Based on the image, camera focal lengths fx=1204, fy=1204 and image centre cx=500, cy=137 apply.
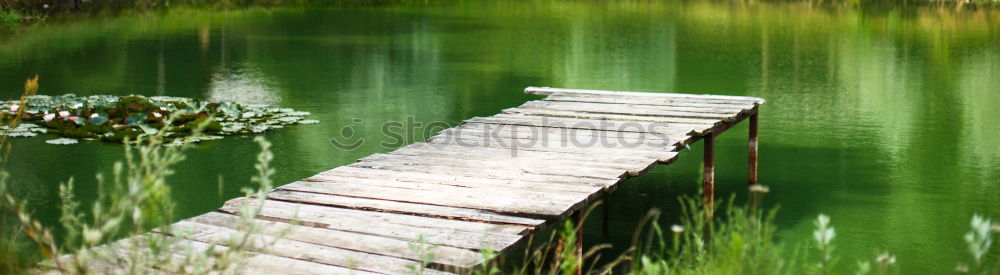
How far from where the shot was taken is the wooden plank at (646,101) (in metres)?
5.93

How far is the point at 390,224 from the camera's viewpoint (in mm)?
3410

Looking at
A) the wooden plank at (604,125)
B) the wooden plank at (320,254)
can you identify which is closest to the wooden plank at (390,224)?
the wooden plank at (320,254)

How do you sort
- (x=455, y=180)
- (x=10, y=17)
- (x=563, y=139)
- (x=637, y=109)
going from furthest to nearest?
(x=10, y=17), (x=637, y=109), (x=563, y=139), (x=455, y=180)

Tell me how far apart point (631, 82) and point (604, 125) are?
4.89 metres

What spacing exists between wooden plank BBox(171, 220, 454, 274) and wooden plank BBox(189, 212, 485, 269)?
3cm

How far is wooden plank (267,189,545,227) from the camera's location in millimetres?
3455

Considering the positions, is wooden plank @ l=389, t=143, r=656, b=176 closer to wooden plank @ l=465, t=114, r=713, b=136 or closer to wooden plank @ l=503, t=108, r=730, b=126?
wooden plank @ l=465, t=114, r=713, b=136

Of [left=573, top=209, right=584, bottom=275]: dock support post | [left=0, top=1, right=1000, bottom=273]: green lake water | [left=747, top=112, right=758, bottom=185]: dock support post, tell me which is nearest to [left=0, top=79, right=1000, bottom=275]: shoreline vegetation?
[left=573, top=209, right=584, bottom=275]: dock support post

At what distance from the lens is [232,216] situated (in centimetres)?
342

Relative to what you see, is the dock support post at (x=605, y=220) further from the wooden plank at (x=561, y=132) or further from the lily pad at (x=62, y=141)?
the lily pad at (x=62, y=141)

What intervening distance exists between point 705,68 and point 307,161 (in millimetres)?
5692

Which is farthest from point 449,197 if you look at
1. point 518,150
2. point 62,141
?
point 62,141

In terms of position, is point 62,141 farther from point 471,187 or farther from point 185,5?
point 185,5

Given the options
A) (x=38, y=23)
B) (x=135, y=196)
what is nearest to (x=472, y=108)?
(x=135, y=196)
